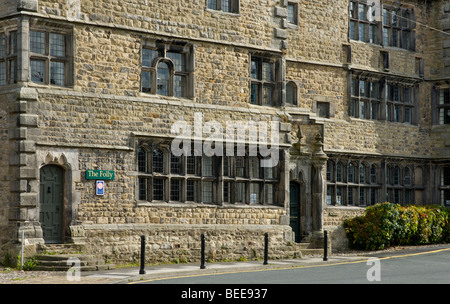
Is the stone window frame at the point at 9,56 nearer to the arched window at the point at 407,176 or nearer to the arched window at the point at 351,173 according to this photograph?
the arched window at the point at 351,173

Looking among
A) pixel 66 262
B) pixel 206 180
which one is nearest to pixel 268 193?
pixel 206 180

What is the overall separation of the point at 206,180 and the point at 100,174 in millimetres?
3788

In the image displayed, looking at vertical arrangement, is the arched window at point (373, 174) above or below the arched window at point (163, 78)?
below

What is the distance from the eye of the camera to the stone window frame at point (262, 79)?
2583cm

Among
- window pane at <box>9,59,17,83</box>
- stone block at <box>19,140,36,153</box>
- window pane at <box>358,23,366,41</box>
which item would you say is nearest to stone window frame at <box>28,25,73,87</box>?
window pane at <box>9,59,17,83</box>

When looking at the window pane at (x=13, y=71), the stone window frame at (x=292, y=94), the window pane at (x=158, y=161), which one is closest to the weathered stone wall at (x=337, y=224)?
the stone window frame at (x=292, y=94)

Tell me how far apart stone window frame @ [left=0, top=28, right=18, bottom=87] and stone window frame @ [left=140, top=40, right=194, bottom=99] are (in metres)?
3.71

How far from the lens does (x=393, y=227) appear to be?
28.4 metres

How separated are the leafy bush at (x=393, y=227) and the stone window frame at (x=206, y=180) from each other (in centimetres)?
434

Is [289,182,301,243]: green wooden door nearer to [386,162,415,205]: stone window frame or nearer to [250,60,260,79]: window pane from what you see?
[250,60,260,79]: window pane

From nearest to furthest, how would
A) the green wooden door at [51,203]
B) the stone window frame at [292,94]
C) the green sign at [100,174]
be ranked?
1. the green wooden door at [51,203]
2. the green sign at [100,174]
3. the stone window frame at [292,94]

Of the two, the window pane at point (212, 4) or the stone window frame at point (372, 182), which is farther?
the stone window frame at point (372, 182)

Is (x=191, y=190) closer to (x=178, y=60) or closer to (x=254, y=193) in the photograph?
(x=254, y=193)

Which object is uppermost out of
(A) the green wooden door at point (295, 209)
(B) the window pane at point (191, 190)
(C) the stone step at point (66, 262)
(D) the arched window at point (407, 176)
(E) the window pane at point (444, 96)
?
(E) the window pane at point (444, 96)
